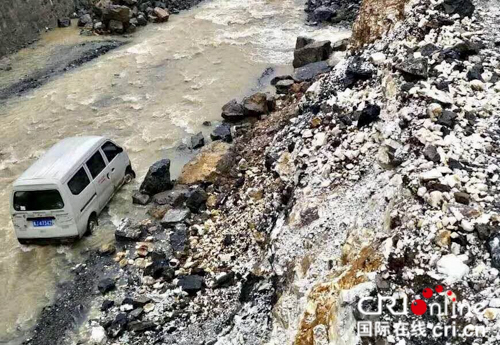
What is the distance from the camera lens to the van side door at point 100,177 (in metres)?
9.16

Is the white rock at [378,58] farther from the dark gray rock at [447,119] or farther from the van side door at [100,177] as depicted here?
the van side door at [100,177]

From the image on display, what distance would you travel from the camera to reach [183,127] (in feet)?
41.9

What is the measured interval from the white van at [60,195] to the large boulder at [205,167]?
64.4 inches

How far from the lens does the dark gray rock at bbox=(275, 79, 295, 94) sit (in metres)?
13.3

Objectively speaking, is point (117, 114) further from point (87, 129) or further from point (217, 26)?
point (217, 26)

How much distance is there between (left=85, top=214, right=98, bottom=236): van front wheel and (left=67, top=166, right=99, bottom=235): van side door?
11 cm

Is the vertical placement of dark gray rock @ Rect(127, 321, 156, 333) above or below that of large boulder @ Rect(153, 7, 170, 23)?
below

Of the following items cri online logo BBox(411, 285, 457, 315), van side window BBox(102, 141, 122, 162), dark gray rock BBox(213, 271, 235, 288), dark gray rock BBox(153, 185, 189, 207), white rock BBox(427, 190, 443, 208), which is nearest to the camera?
cri online logo BBox(411, 285, 457, 315)

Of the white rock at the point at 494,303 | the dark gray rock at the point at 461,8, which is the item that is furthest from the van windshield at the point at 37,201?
the dark gray rock at the point at 461,8

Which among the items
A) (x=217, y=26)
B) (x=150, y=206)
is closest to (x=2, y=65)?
(x=217, y=26)

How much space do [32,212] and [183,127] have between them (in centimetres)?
514

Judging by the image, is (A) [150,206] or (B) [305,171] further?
(A) [150,206]

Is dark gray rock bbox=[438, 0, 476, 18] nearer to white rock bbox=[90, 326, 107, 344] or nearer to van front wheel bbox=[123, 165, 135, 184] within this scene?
van front wheel bbox=[123, 165, 135, 184]

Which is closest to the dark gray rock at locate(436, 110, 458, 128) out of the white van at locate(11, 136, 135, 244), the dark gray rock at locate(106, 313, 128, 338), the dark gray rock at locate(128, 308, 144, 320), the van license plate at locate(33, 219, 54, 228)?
the dark gray rock at locate(128, 308, 144, 320)
